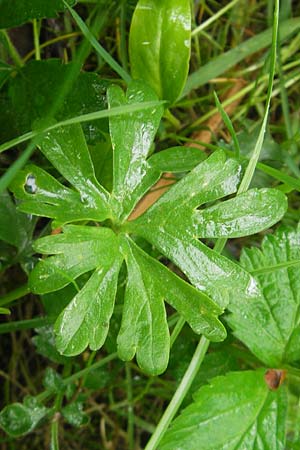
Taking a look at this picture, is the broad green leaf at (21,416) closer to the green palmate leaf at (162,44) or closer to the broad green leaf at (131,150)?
the broad green leaf at (131,150)

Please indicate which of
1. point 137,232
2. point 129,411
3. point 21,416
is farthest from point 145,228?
point 129,411

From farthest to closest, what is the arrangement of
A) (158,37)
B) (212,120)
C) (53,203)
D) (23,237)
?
(212,120), (23,237), (158,37), (53,203)

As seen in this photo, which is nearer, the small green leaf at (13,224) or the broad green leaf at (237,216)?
the broad green leaf at (237,216)

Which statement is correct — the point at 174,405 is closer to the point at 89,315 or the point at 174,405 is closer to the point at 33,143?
the point at 89,315

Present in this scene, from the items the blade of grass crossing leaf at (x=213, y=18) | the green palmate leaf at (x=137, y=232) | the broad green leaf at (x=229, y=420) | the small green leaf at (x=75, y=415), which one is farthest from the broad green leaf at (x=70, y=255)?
the blade of grass crossing leaf at (x=213, y=18)

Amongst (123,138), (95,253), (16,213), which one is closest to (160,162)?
(123,138)

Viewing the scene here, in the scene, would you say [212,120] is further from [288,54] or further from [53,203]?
[53,203]
